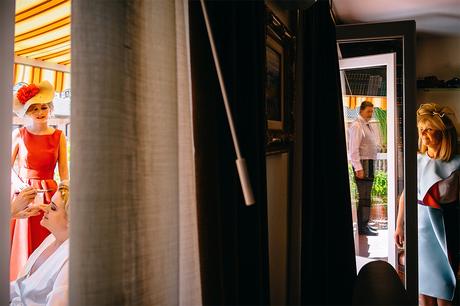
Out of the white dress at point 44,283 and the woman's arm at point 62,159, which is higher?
the woman's arm at point 62,159

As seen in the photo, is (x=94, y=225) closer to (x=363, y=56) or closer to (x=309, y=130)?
(x=309, y=130)

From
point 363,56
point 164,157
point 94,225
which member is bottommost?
point 94,225

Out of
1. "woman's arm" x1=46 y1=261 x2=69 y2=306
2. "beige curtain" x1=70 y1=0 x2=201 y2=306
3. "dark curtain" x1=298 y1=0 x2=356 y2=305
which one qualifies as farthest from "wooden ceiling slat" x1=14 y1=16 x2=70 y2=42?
"dark curtain" x1=298 y1=0 x2=356 y2=305

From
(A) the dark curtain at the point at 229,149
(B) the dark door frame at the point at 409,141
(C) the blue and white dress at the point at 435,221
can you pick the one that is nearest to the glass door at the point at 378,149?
(B) the dark door frame at the point at 409,141

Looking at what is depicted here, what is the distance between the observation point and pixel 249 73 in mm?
928

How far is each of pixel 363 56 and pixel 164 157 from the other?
237 cm

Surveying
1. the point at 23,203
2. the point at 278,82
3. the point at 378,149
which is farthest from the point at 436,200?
the point at 23,203

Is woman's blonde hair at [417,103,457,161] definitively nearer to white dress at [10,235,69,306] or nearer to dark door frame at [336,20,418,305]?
dark door frame at [336,20,418,305]

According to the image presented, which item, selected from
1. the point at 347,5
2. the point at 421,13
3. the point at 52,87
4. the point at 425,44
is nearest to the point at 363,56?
the point at 347,5

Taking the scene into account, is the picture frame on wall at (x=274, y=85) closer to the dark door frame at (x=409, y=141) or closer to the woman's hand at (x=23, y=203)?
the woman's hand at (x=23, y=203)

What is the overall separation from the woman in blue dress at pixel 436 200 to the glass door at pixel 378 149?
15.9 inches

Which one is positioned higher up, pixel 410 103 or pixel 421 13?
pixel 421 13

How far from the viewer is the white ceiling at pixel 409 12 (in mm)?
2635

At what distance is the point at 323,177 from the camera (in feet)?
5.93
